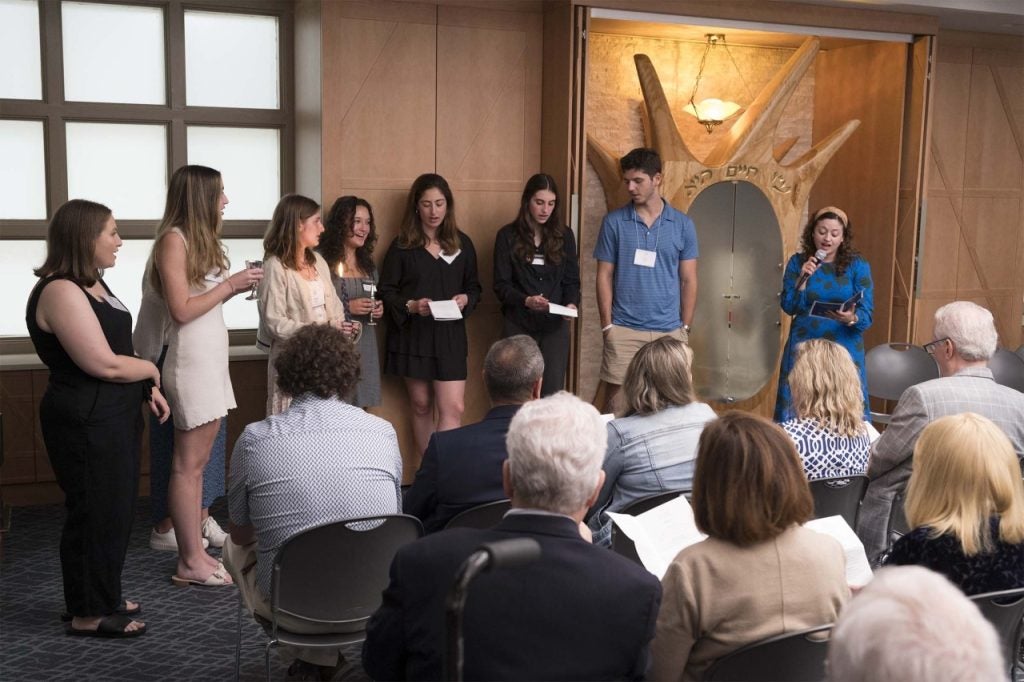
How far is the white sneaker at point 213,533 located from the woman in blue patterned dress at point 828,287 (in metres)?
3.09

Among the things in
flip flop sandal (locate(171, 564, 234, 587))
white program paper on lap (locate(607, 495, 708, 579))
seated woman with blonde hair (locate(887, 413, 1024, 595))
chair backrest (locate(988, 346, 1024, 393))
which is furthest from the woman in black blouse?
seated woman with blonde hair (locate(887, 413, 1024, 595))

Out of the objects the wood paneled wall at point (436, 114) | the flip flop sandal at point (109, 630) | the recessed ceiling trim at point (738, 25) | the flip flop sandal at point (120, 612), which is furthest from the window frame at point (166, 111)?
the flip flop sandal at point (109, 630)

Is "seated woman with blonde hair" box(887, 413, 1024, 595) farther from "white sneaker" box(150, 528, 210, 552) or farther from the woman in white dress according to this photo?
"white sneaker" box(150, 528, 210, 552)

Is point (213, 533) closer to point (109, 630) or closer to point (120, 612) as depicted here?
point (120, 612)

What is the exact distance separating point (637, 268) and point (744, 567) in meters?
4.24

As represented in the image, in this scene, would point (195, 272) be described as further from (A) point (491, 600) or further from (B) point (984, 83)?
(B) point (984, 83)

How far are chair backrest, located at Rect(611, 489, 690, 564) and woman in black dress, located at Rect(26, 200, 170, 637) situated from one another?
1.96 meters

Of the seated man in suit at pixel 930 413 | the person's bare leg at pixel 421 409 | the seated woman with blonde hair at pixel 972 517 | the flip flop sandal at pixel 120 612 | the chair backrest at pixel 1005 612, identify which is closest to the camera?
the chair backrest at pixel 1005 612

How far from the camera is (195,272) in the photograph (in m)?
4.48

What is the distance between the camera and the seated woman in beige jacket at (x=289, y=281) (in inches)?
201

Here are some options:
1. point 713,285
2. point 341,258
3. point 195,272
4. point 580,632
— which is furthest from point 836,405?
point 713,285

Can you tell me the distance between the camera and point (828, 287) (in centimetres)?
605

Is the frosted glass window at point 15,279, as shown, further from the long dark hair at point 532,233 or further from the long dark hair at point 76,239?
the long dark hair at point 532,233

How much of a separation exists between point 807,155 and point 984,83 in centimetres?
171
